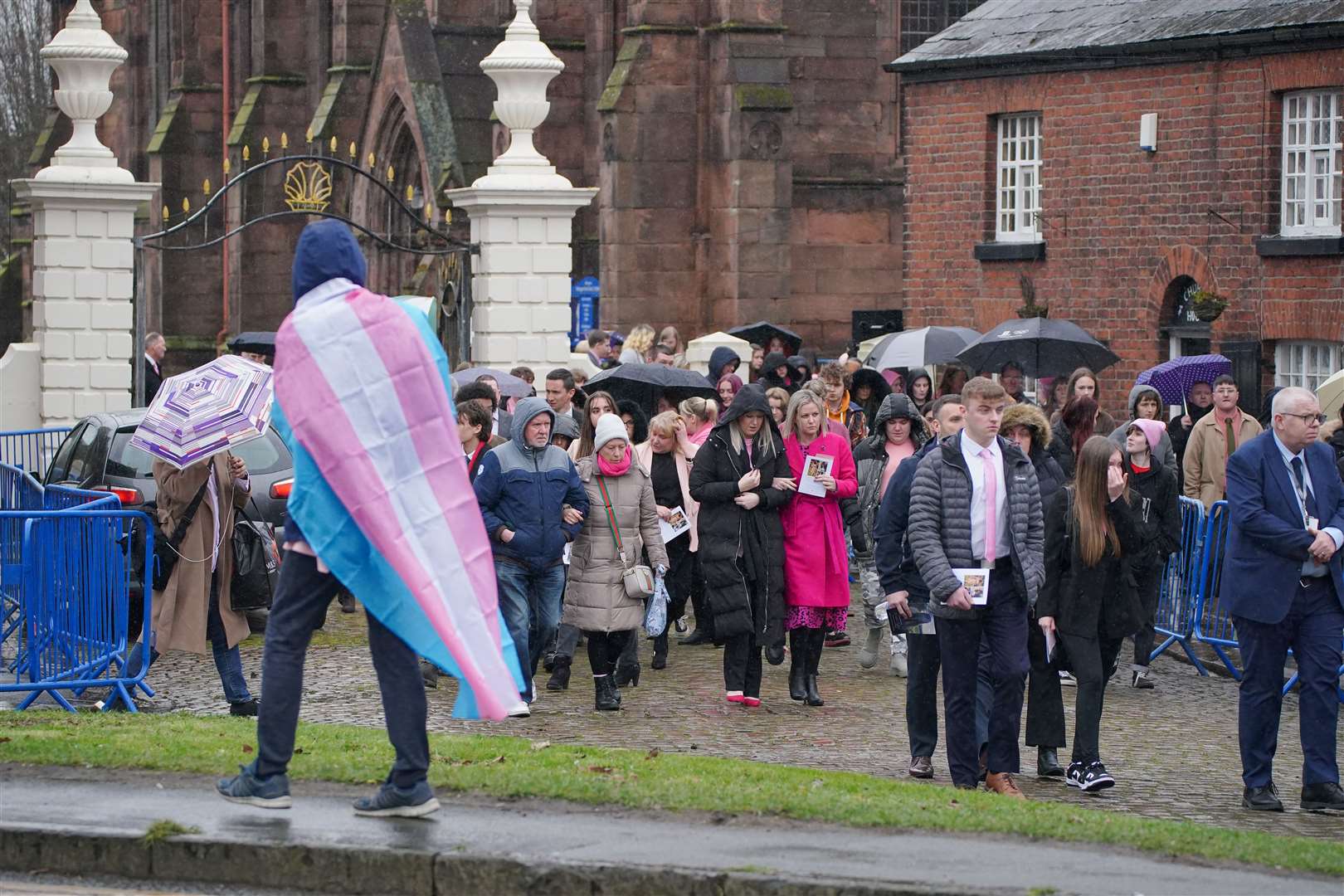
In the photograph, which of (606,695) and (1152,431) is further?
(1152,431)

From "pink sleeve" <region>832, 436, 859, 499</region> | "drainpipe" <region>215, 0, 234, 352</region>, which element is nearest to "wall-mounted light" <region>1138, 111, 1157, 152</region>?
"pink sleeve" <region>832, 436, 859, 499</region>

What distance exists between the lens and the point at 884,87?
102 feet

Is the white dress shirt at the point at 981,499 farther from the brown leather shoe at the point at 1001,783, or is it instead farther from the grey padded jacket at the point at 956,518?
the brown leather shoe at the point at 1001,783

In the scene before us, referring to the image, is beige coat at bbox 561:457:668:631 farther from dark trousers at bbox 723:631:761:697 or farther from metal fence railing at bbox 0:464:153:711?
metal fence railing at bbox 0:464:153:711

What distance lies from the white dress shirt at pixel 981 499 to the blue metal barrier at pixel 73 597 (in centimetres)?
429

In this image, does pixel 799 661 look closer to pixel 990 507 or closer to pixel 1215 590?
pixel 1215 590

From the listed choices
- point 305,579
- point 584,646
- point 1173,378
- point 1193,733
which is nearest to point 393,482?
point 305,579

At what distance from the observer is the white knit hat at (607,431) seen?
13.3 m

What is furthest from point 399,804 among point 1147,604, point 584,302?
point 584,302

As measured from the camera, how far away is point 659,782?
9227 millimetres

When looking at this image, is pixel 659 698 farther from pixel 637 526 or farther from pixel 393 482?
pixel 393 482

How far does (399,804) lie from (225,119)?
130 ft

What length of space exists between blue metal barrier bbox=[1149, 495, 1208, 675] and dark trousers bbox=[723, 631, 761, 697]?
3.04 meters

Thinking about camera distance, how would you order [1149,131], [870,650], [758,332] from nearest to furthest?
1. [870,650]
2. [1149,131]
3. [758,332]
